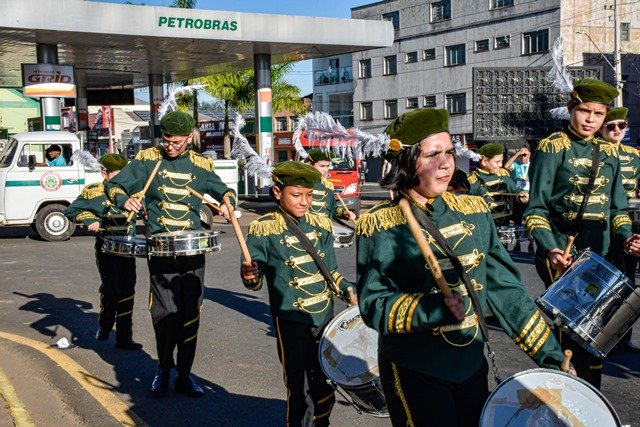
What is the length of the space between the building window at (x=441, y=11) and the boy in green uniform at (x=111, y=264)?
47699 mm

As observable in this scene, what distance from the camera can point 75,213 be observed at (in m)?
8.94

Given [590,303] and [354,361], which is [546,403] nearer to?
[590,303]

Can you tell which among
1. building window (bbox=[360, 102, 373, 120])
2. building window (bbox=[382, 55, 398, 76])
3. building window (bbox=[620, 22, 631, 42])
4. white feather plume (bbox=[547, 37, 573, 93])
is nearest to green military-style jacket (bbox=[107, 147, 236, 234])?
white feather plume (bbox=[547, 37, 573, 93])

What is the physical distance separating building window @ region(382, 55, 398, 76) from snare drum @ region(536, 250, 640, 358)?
54.9 meters

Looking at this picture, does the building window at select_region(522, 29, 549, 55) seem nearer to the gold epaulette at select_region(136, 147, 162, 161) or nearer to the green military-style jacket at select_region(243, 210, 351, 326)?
the gold epaulette at select_region(136, 147, 162, 161)

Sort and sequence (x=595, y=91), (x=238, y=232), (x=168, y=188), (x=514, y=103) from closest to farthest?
(x=595, y=91) < (x=238, y=232) < (x=168, y=188) < (x=514, y=103)

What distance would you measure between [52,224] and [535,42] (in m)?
36.1

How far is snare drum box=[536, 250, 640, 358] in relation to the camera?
4.36 metres

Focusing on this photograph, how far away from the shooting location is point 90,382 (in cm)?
715

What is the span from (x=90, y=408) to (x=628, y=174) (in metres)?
5.70

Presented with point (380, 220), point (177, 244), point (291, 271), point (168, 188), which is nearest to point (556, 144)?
point (291, 271)

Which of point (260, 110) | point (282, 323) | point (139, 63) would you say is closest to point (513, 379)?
point (282, 323)

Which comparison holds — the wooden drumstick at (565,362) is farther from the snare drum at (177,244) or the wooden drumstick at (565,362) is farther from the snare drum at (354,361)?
the snare drum at (177,244)

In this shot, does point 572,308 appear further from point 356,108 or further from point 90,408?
point 356,108
